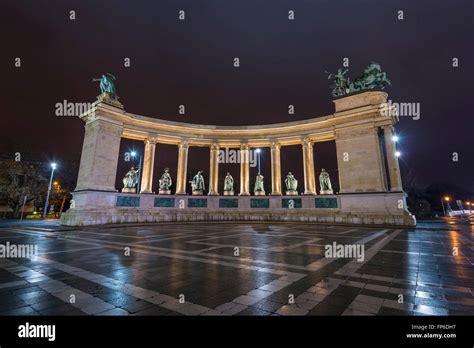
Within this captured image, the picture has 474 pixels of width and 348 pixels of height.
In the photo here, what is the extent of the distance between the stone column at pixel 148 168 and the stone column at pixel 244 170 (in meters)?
12.7

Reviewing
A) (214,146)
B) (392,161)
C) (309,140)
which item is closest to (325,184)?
(309,140)

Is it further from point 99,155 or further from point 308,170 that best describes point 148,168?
point 308,170

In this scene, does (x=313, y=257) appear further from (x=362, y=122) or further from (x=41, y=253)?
(x=362, y=122)

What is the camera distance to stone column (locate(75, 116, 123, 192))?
2538 cm

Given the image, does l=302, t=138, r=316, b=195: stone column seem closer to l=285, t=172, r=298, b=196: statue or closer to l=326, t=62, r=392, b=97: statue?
l=285, t=172, r=298, b=196: statue

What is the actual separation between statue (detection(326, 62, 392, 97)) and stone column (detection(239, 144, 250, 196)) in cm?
1451

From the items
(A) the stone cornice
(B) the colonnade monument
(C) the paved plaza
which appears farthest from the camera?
(A) the stone cornice

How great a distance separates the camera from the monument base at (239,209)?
23656 mm

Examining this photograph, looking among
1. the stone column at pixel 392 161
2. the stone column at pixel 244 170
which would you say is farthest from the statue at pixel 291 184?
the stone column at pixel 392 161

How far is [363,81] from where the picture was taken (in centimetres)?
2841

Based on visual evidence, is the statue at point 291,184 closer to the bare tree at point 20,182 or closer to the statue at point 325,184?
the statue at point 325,184

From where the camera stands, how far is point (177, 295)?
4.69 meters

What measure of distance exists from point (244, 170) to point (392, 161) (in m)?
18.6

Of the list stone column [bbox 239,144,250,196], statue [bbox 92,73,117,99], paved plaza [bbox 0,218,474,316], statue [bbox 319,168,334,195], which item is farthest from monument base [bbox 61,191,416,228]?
paved plaza [bbox 0,218,474,316]
